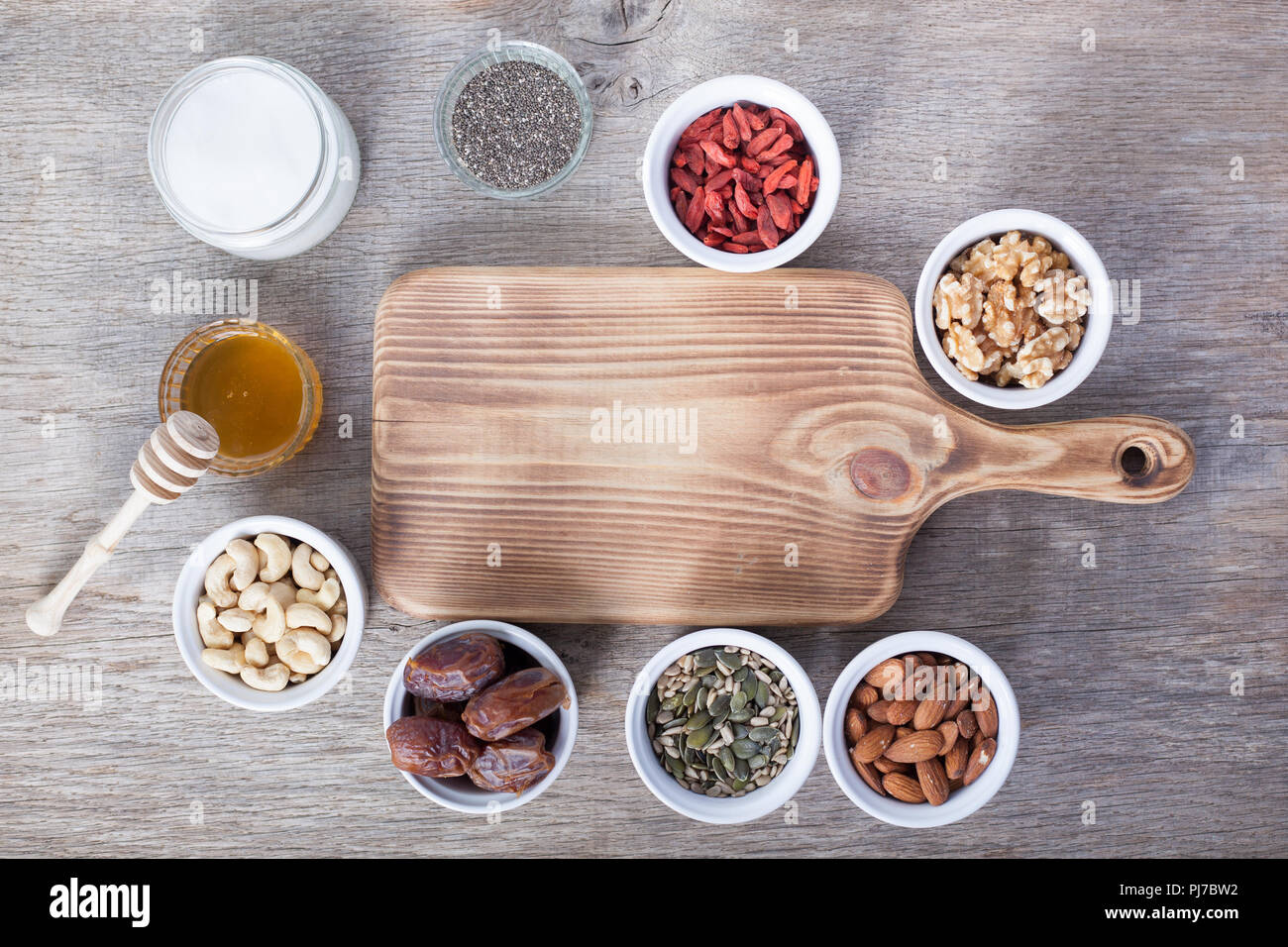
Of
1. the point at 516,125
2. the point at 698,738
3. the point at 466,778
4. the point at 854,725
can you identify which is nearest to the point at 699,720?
the point at 698,738

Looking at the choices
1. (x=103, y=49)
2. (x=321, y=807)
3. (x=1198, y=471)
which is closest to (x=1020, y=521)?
(x=1198, y=471)

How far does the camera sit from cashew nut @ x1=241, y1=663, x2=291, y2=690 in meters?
1.04

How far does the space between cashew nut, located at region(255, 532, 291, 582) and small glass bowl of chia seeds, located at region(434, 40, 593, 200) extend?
1.76 feet

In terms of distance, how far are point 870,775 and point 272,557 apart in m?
0.80

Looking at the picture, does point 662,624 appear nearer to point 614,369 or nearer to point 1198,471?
point 614,369

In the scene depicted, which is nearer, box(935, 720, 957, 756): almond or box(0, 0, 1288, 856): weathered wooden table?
box(935, 720, 957, 756): almond

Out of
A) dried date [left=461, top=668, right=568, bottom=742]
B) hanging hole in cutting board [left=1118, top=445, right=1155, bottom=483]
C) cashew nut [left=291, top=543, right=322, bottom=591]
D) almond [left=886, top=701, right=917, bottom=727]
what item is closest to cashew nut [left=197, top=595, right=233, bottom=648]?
cashew nut [left=291, top=543, right=322, bottom=591]

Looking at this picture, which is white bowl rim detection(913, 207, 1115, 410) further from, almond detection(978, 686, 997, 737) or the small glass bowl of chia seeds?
the small glass bowl of chia seeds

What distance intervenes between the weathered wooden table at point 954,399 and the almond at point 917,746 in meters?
0.15

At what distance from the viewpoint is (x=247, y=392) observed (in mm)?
1111

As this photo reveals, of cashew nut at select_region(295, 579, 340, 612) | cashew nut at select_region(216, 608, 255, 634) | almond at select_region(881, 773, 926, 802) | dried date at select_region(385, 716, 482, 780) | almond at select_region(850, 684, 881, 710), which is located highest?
cashew nut at select_region(295, 579, 340, 612)

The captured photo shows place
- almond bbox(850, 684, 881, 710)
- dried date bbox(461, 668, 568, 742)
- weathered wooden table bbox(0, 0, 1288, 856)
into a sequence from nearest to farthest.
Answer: dried date bbox(461, 668, 568, 742)
almond bbox(850, 684, 881, 710)
weathered wooden table bbox(0, 0, 1288, 856)

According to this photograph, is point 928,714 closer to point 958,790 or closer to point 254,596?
point 958,790

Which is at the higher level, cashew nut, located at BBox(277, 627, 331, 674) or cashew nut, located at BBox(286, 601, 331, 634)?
Answer: cashew nut, located at BBox(286, 601, 331, 634)
